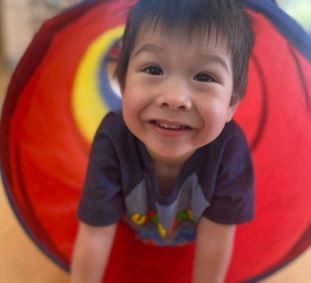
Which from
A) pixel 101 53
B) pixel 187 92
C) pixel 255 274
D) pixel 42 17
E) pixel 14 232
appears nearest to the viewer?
pixel 187 92

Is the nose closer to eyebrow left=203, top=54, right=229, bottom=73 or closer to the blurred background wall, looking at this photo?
eyebrow left=203, top=54, right=229, bottom=73

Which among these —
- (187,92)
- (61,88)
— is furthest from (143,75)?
(61,88)

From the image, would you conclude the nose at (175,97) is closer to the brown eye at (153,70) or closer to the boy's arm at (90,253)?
the brown eye at (153,70)

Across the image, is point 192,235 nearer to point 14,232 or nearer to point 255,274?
point 255,274

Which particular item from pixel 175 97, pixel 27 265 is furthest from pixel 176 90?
pixel 27 265

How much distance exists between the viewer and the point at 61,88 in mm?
1090

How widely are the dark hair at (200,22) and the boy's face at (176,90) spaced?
12 millimetres

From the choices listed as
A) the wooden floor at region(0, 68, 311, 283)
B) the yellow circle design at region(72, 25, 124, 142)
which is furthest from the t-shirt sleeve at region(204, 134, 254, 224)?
the yellow circle design at region(72, 25, 124, 142)

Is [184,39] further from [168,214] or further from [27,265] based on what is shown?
[27,265]

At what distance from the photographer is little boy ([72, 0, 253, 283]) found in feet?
2.09

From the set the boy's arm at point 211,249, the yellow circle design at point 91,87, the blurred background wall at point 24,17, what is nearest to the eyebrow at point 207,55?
the boy's arm at point 211,249

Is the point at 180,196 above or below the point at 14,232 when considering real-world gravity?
above

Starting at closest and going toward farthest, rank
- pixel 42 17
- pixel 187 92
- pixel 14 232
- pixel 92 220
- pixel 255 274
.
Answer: pixel 187 92, pixel 92 220, pixel 255 274, pixel 14 232, pixel 42 17

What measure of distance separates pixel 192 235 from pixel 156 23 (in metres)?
0.42
